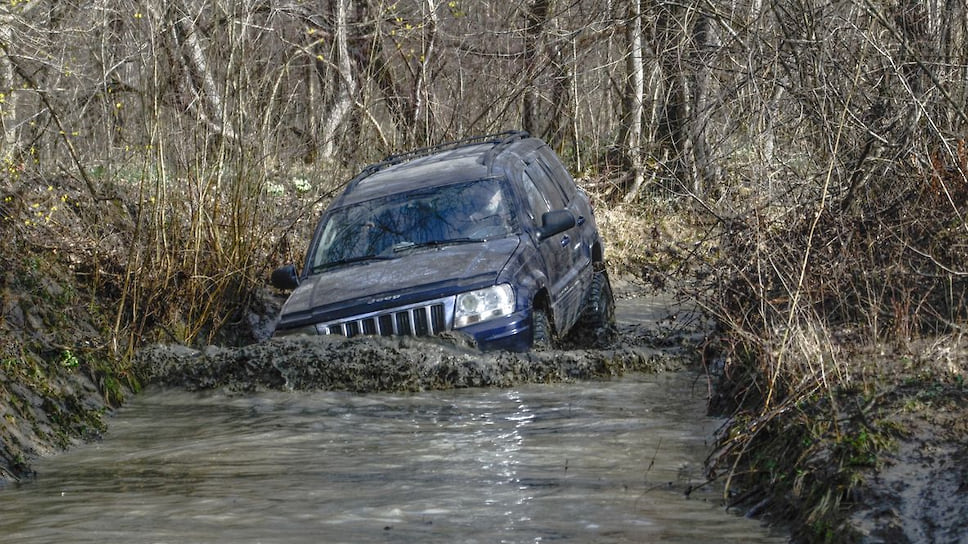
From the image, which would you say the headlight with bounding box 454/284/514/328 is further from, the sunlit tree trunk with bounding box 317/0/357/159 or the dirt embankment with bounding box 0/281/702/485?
the sunlit tree trunk with bounding box 317/0/357/159

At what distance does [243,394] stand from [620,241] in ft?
30.6

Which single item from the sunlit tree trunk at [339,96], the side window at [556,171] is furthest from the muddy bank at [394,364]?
the sunlit tree trunk at [339,96]

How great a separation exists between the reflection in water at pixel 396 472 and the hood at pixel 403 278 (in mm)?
698

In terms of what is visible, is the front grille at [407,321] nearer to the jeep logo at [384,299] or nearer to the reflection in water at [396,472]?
the jeep logo at [384,299]

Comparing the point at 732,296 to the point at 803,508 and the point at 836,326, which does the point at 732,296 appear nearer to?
the point at 836,326

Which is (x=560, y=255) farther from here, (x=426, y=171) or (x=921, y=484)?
(x=921, y=484)

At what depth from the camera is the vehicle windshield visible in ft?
31.5

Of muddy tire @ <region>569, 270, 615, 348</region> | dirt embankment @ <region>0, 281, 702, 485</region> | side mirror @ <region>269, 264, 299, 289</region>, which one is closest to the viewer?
dirt embankment @ <region>0, 281, 702, 485</region>

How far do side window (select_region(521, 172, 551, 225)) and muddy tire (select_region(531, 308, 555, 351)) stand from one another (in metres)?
1.16

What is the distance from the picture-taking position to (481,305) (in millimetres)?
8758

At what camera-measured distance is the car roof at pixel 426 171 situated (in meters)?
10.1

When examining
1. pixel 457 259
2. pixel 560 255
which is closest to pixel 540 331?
pixel 457 259

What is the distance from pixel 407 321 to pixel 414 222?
1.19 meters

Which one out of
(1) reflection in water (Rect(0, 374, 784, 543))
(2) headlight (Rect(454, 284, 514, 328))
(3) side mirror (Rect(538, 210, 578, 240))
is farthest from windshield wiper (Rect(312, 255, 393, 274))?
(3) side mirror (Rect(538, 210, 578, 240))
